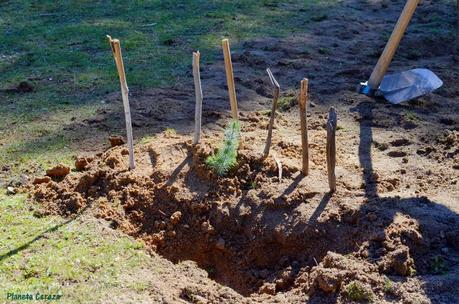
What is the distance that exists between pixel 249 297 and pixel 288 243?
0.43m

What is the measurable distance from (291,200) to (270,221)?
0.66 feet

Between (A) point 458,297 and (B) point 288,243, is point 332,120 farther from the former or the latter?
(A) point 458,297

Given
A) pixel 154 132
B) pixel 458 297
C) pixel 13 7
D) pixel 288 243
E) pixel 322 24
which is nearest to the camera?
pixel 458 297

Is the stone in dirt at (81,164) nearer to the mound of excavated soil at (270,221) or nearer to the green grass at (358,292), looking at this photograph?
the mound of excavated soil at (270,221)

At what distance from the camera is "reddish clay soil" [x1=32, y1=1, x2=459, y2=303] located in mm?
3625

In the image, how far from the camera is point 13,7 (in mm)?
9281

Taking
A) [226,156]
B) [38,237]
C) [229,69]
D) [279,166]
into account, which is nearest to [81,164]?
[38,237]

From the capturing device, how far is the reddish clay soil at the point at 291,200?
3.62 m

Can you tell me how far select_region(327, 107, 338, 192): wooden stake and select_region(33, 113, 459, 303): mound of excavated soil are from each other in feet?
0.35

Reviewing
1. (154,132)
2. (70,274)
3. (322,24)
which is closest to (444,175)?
(154,132)

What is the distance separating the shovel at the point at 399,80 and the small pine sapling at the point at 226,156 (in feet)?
7.44

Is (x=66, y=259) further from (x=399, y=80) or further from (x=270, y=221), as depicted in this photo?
(x=399, y=80)

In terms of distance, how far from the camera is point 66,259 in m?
3.73

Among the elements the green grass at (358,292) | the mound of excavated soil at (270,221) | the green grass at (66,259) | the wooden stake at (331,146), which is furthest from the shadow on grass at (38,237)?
the green grass at (358,292)
